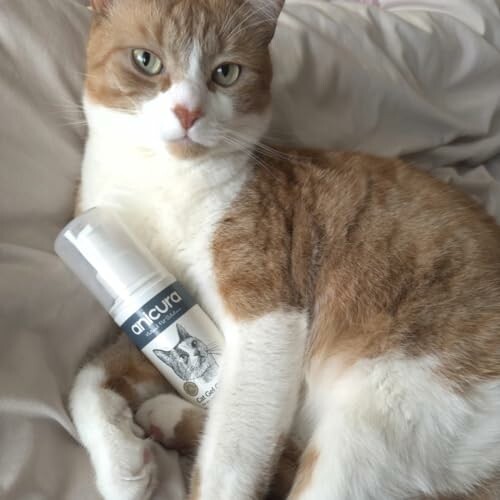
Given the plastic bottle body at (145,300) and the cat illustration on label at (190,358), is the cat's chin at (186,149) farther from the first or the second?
the cat illustration on label at (190,358)

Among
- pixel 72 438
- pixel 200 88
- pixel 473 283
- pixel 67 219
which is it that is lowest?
pixel 473 283

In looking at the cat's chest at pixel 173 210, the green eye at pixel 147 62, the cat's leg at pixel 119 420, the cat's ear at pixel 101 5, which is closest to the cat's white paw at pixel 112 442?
the cat's leg at pixel 119 420

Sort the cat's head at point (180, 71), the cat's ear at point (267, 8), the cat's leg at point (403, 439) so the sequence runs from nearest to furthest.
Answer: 1. the cat's leg at point (403, 439)
2. the cat's head at point (180, 71)
3. the cat's ear at point (267, 8)

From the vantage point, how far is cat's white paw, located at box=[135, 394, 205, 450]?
3.69 feet

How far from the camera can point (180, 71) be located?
3.54 ft

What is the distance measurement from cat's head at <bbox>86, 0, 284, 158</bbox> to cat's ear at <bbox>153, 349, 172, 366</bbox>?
1.14 feet

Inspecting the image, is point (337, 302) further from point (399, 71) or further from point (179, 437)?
point (399, 71)

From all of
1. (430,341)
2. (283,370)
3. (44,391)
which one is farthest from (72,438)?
(430,341)

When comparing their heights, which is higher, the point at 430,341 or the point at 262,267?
the point at 262,267

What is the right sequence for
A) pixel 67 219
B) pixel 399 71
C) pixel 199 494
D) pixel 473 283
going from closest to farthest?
pixel 199 494
pixel 473 283
pixel 67 219
pixel 399 71

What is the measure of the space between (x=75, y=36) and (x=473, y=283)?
3.09 feet

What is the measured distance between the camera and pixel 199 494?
3.24 feet

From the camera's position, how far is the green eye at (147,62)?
3.62 feet

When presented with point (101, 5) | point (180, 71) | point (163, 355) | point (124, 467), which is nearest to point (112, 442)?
point (124, 467)
